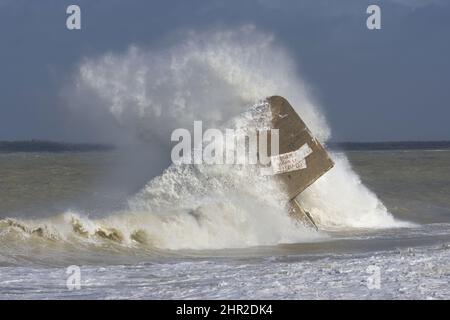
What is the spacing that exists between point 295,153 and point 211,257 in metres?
3.42

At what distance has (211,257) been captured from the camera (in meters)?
11.0

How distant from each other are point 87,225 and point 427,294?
6.18 meters

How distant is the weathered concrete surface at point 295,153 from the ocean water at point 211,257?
2.06 ft

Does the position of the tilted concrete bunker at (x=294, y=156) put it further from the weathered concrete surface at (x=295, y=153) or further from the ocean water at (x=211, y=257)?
the ocean water at (x=211, y=257)

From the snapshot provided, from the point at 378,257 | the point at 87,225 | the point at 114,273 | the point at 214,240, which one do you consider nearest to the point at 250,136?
the point at 214,240

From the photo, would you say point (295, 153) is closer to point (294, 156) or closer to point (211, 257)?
point (294, 156)

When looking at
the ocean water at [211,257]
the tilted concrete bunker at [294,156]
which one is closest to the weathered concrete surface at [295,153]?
the tilted concrete bunker at [294,156]

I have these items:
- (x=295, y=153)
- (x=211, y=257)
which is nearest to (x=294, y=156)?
(x=295, y=153)

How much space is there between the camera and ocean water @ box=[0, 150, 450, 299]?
7973 mm

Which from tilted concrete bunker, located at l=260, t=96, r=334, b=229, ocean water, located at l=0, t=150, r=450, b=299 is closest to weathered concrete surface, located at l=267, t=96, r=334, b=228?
tilted concrete bunker, located at l=260, t=96, r=334, b=229

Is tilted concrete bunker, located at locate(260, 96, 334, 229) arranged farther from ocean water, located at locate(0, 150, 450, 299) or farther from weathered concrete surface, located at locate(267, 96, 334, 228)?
ocean water, located at locate(0, 150, 450, 299)

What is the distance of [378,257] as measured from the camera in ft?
33.2
